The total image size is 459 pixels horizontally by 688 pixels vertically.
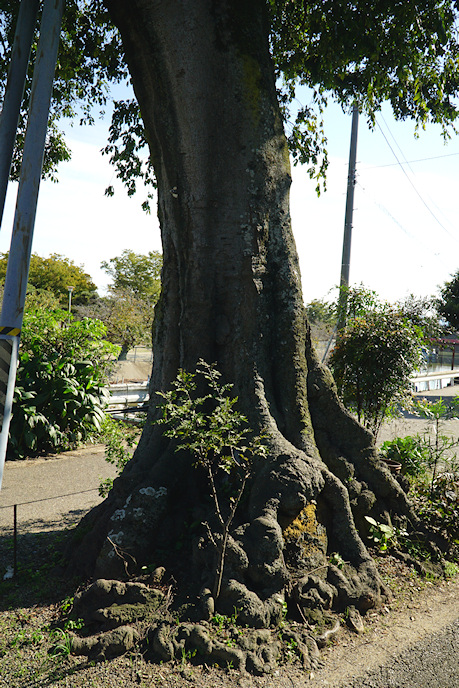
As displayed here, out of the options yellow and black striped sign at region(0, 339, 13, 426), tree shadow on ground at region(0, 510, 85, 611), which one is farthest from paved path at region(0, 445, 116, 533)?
yellow and black striped sign at region(0, 339, 13, 426)

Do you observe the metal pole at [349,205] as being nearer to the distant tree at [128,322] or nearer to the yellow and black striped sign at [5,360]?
the yellow and black striped sign at [5,360]

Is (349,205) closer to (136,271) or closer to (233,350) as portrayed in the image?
(233,350)

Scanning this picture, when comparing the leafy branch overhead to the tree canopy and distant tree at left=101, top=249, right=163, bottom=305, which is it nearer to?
the tree canopy

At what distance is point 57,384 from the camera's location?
31.7ft

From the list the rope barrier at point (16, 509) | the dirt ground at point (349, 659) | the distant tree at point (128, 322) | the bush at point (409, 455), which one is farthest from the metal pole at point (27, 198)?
the distant tree at point (128, 322)

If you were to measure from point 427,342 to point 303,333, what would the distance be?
3.36 metres

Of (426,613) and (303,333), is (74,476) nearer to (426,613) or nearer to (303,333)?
(303,333)

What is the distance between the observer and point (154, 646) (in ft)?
11.3

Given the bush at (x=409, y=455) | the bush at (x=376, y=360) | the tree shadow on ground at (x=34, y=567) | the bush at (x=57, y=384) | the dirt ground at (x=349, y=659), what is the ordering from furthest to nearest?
the bush at (x=57, y=384)
the bush at (x=376, y=360)
the bush at (x=409, y=455)
the tree shadow on ground at (x=34, y=567)
the dirt ground at (x=349, y=659)

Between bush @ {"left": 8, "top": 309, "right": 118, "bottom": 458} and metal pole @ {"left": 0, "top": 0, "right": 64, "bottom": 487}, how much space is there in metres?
5.17

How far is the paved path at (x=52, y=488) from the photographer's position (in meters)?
6.33

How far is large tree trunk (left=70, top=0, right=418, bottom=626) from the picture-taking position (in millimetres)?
4809

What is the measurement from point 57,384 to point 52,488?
2.46 meters

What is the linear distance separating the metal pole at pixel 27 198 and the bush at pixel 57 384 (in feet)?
17.0
